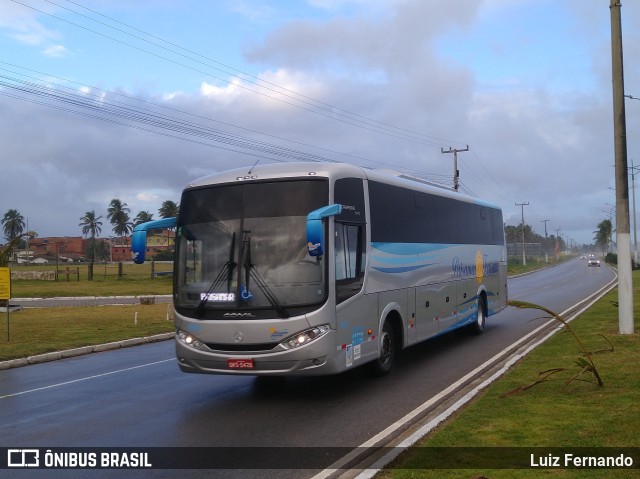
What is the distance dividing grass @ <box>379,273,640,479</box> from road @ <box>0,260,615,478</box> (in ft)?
3.14

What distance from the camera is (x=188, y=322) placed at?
9750mm

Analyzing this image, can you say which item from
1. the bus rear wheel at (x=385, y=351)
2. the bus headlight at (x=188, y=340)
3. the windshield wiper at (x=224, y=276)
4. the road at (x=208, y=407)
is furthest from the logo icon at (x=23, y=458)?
the bus rear wheel at (x=385, y=351)

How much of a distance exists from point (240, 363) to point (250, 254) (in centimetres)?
156

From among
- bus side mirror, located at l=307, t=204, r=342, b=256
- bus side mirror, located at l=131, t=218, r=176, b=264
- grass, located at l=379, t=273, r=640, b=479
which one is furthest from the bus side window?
bus side mirror, located at l=131, t=218, r=176, b=264

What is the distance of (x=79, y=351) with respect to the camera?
56.5 feet

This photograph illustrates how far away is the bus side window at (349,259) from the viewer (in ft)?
32.1

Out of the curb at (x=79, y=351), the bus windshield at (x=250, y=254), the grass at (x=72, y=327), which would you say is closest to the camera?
the bus windshield at (x=250, y=254)

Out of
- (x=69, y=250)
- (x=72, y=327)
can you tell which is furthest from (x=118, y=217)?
(x=72, y=327)

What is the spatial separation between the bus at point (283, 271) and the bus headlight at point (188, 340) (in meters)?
0.01

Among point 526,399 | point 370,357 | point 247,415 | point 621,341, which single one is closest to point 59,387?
point 247,415

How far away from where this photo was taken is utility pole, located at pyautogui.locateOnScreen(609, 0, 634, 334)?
14641 mm

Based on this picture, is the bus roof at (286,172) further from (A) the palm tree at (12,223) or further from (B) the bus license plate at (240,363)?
(A) the palm tree at (12,223)

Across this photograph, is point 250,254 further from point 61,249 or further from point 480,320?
point 61,249

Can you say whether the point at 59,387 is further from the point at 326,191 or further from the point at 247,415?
the point at 326,191
